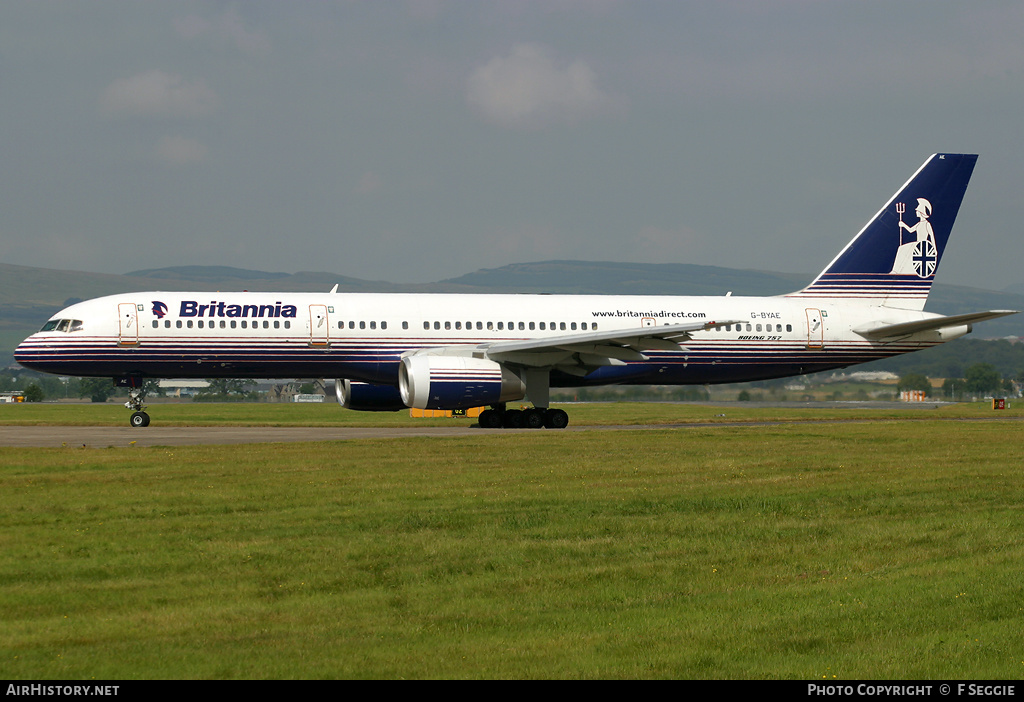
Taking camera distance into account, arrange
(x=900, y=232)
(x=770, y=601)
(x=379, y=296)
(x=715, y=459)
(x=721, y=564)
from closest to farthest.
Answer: (x=770, y=601) → (x=721, y=564) → (x=715, y=459) → (x=379, y=296) → (x=900, y=232)

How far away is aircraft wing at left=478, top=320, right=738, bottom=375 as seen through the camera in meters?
28.8

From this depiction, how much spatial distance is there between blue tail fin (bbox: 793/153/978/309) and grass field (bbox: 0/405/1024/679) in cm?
1932

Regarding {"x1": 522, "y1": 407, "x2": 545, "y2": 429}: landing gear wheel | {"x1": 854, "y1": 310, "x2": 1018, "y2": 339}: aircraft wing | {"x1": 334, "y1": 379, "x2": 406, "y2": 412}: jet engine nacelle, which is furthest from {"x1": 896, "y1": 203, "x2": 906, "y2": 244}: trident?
{"x1": 334, "y1": 379, "x2": 406, "y2": 412}: jet engine nacelle

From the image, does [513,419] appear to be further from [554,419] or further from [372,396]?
[372,396]

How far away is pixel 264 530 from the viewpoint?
461 inches

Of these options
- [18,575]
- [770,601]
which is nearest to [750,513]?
[770,601]

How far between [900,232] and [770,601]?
30.1m

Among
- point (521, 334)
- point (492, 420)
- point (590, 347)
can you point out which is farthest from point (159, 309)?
point (590, 347)

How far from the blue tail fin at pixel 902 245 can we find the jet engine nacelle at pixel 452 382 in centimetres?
1281

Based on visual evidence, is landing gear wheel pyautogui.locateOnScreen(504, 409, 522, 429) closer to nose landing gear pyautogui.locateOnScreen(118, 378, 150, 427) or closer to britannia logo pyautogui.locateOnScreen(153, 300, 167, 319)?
britannia logo pyautogui.locateOnScreen(153, 300, 167, 319)

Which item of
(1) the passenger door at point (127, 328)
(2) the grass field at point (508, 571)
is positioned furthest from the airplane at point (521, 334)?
(2) the grass field at point (508, 571)

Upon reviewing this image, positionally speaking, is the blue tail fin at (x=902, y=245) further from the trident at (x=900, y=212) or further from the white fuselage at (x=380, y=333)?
the white fuselage at (x=380, y=333)

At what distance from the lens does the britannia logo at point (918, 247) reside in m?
36.0
